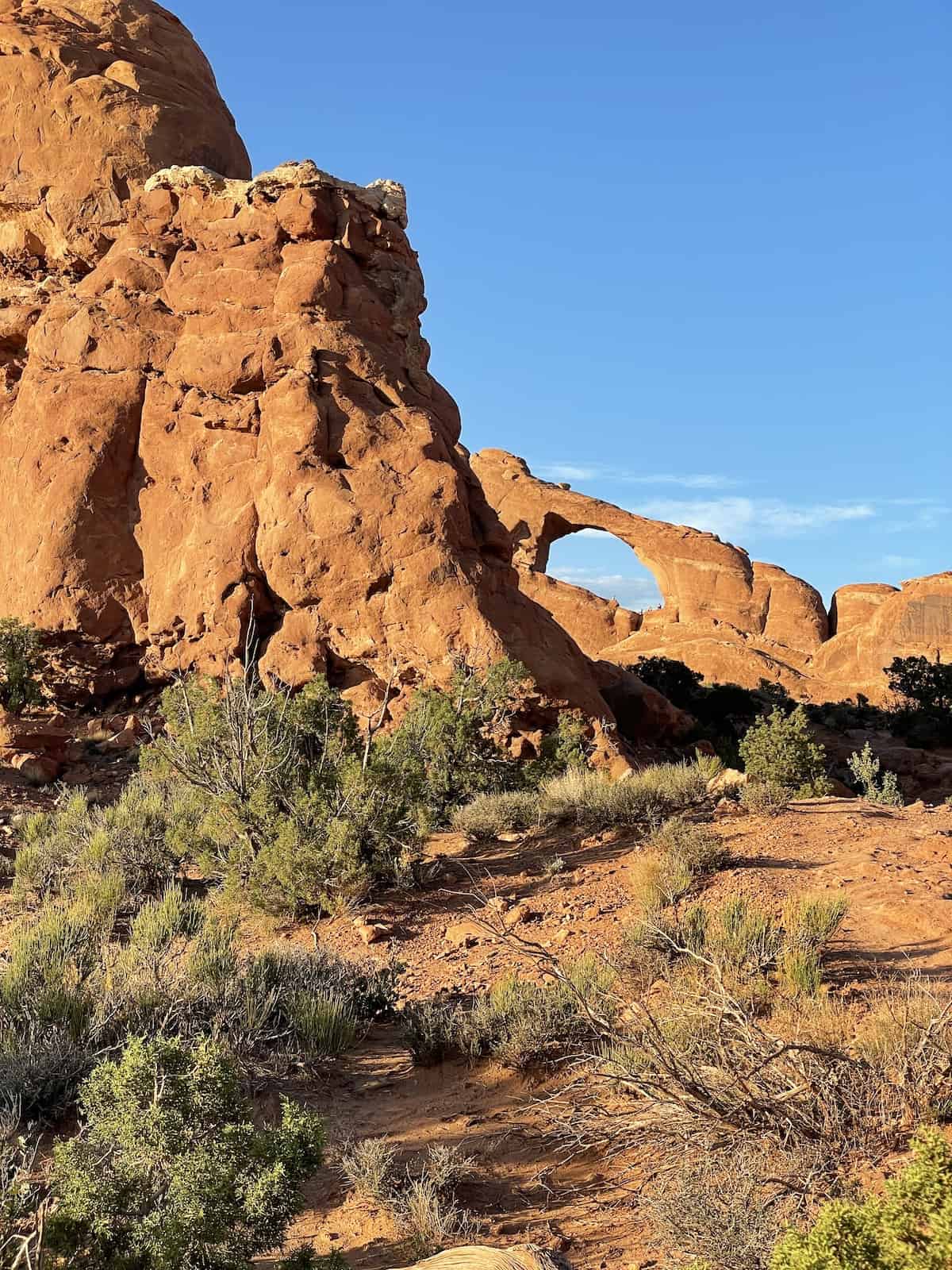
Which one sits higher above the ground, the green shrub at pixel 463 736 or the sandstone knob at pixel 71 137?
the sandstone knob at pixel 71 137

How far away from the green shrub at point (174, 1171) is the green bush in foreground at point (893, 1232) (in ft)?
5.43

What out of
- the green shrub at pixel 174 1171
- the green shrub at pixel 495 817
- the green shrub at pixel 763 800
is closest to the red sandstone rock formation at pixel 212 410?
the green shrub at pixel 495 817

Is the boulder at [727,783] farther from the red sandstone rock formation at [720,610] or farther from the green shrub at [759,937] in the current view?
the red sandstone rock formation at [720,610]

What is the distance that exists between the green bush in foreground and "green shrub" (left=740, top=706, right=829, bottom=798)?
31.9 feet

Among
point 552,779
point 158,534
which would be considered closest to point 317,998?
point 552,779

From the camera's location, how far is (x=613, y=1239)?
364cm

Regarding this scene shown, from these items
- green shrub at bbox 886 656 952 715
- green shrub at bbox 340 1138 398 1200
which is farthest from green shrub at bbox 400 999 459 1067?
green shrub at bbox 886 656 952 715

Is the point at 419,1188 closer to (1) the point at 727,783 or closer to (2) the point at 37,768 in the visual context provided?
(1) the point at 727,783

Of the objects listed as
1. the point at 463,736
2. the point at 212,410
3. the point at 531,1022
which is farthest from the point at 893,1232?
the point at 212,410

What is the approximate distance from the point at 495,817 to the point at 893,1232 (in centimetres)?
762

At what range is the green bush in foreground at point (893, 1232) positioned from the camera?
2303 mm

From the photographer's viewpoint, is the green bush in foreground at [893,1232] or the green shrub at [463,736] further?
the green shrub at [463,736]

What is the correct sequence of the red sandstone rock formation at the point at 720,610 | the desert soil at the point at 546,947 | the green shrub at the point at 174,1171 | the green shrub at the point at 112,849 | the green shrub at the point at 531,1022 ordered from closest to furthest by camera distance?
the green shrub at the point at 174,1171 → the desert soil at the point at 546,947 → the green shrub at the point at 531,1022 → the green shrub at the point at 112,849 → the red sandstone rock formation at the point at 720,610

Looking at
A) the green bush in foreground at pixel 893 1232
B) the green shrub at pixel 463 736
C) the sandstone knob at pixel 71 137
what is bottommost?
the green bush in foreground at pixel 893 1232
